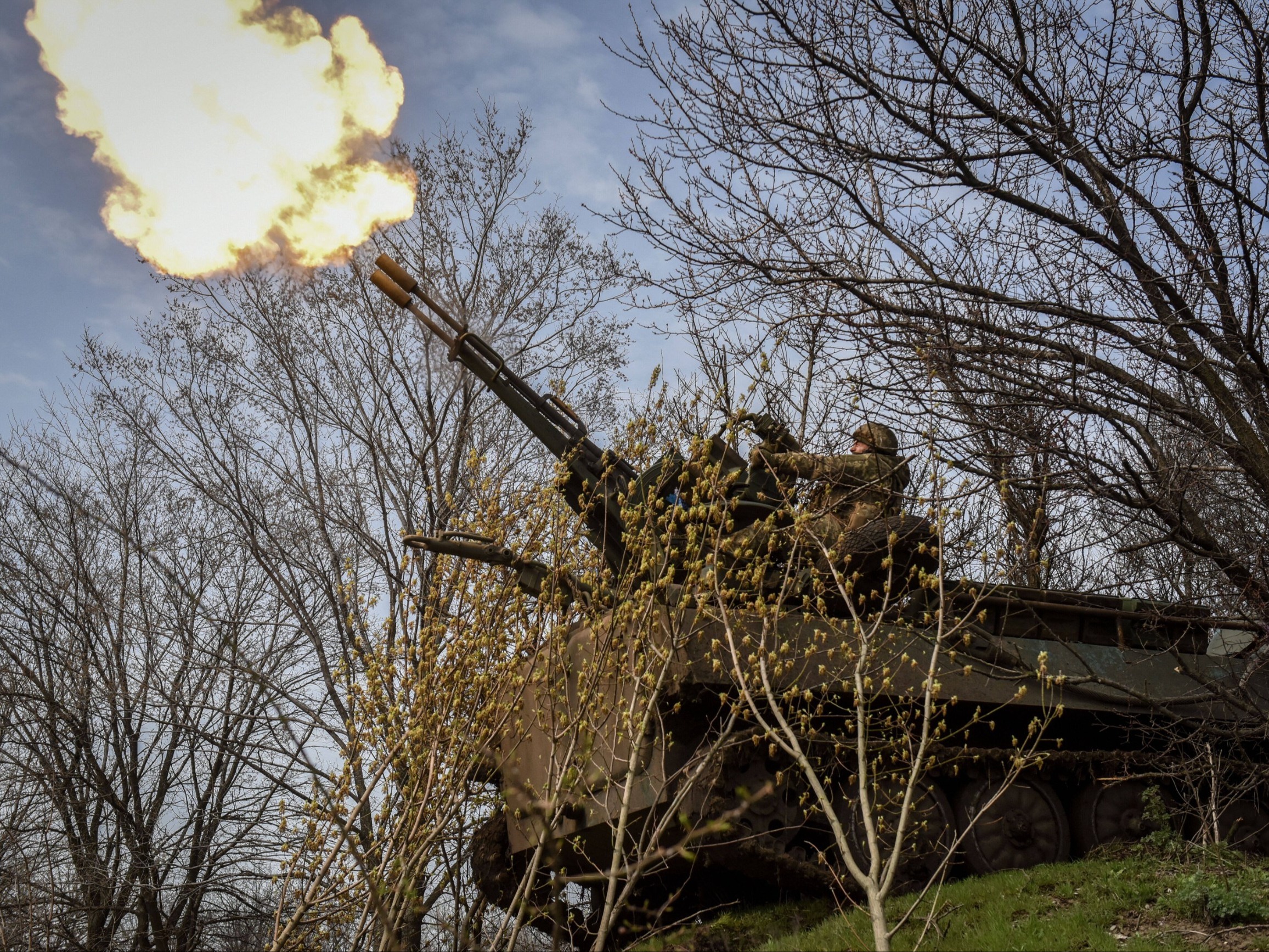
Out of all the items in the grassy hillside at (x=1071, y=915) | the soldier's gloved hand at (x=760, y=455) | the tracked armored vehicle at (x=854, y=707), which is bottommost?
the grassy hillside at (x=1071, y=915)

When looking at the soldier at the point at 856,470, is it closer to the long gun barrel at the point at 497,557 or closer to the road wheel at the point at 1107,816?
the long gun barrel at the point at 497,557

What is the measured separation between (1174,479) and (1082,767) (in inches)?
120

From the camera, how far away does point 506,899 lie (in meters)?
10.1

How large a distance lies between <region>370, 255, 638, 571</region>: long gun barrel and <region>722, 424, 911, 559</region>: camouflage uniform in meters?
1.03

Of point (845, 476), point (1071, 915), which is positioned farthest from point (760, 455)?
point (1071, 915)

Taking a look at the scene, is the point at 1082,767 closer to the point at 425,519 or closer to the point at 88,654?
the point at 425,519

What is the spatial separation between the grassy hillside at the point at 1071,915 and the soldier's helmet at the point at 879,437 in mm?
3049

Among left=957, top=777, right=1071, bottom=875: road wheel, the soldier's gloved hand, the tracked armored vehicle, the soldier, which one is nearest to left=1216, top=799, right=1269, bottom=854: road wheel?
the tracked armored vehicle

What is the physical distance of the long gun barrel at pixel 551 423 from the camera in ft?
29.3

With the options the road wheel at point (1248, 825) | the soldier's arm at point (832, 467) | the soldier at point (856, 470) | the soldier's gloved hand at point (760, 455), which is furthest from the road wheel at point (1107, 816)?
the soldier's gloved hand at point (760, 455)

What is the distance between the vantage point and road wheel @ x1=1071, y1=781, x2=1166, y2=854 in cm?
928

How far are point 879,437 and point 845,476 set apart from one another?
391mm

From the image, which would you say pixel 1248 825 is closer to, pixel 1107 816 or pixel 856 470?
pixel 1107 816

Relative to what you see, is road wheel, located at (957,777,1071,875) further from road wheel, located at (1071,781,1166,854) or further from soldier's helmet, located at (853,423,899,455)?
soldier's helmet, located at (853,423,899,455)
